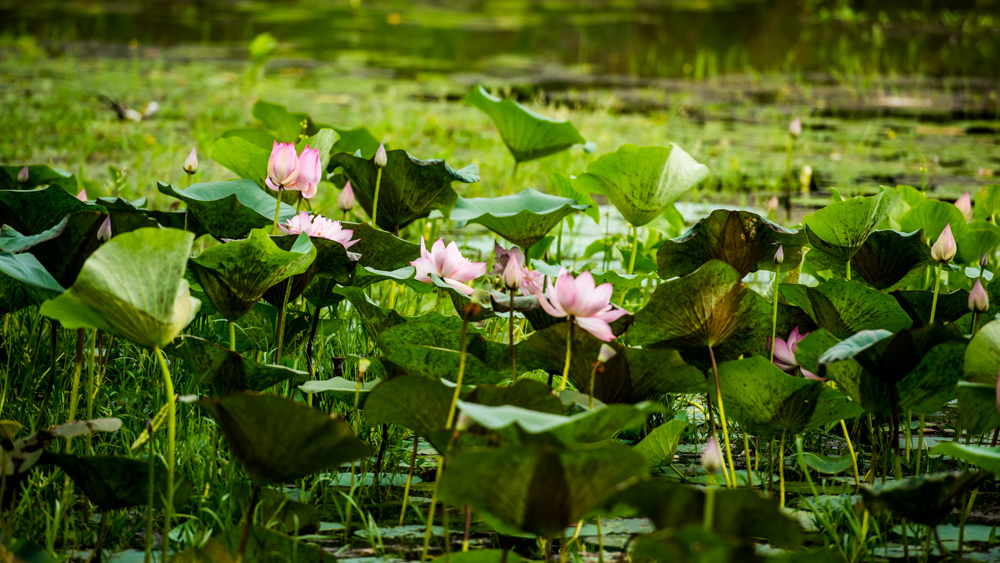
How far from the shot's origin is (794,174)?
4.44 metres

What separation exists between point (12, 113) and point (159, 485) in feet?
12.9

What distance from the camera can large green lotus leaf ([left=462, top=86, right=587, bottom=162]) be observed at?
2.13 meters

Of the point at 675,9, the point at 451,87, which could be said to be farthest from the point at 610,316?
the point at 675,9

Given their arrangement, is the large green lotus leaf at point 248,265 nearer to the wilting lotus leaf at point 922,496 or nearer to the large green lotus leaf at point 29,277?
the large green lotus leaf at point 29,277

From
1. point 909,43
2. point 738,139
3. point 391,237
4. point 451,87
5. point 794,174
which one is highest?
point 909,43

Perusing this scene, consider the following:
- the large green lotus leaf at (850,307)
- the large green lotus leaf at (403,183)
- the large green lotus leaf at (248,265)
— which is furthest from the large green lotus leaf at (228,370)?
the large green lotus leaf at (850,307)

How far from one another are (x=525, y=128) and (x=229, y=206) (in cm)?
80

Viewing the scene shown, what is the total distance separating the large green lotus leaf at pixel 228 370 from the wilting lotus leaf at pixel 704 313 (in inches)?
20.8

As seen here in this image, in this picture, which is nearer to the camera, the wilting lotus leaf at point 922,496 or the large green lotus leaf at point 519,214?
the wilting lotus leaf at point 922,496

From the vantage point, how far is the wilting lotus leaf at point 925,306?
5.07 feet

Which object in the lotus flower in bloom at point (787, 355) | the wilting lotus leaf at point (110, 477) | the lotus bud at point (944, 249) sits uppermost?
the lotus bud at point (944, 249)

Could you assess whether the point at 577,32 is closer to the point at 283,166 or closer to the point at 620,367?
the point at 283,166

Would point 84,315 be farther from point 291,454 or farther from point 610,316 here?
point 610,316

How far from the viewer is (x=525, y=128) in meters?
2.20
